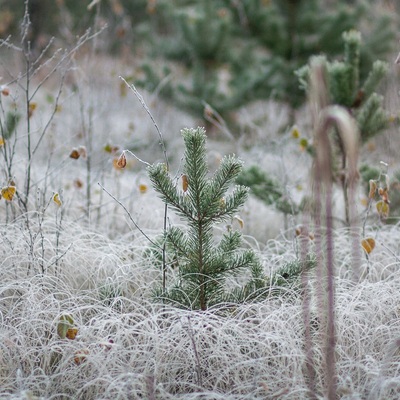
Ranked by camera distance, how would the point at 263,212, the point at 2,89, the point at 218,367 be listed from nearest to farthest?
the point at 218,367 → the point at 2,89 → the point at 263,212

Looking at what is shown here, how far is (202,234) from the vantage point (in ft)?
8.49

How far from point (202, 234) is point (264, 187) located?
1.33 metres

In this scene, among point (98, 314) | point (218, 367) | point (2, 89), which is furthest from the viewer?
point (2, 89)

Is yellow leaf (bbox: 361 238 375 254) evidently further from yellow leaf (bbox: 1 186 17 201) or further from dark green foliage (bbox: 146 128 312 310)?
yellow leaf (bbox: 1 186 17 201)

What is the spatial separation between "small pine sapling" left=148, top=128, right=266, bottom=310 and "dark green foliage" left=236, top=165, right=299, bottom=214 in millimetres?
979

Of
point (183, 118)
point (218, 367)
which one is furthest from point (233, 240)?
point (183, 118)

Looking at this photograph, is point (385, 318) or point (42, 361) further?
point (385, 318)

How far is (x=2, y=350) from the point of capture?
2.56 m

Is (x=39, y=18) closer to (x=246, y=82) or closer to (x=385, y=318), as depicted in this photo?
(x=246, y=82)

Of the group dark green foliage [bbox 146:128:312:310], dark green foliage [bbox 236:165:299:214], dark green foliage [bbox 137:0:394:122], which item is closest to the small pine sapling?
dark green foliage [bbox 146:128:312:310]

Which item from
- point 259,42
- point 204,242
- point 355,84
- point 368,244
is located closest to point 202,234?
point 204,242

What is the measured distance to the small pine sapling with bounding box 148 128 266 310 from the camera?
8.03 ft

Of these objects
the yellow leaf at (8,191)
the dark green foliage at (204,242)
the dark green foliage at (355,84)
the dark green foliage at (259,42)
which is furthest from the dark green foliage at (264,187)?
the dark green foliage at (259,42)

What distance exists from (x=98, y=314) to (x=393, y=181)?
210 cm
